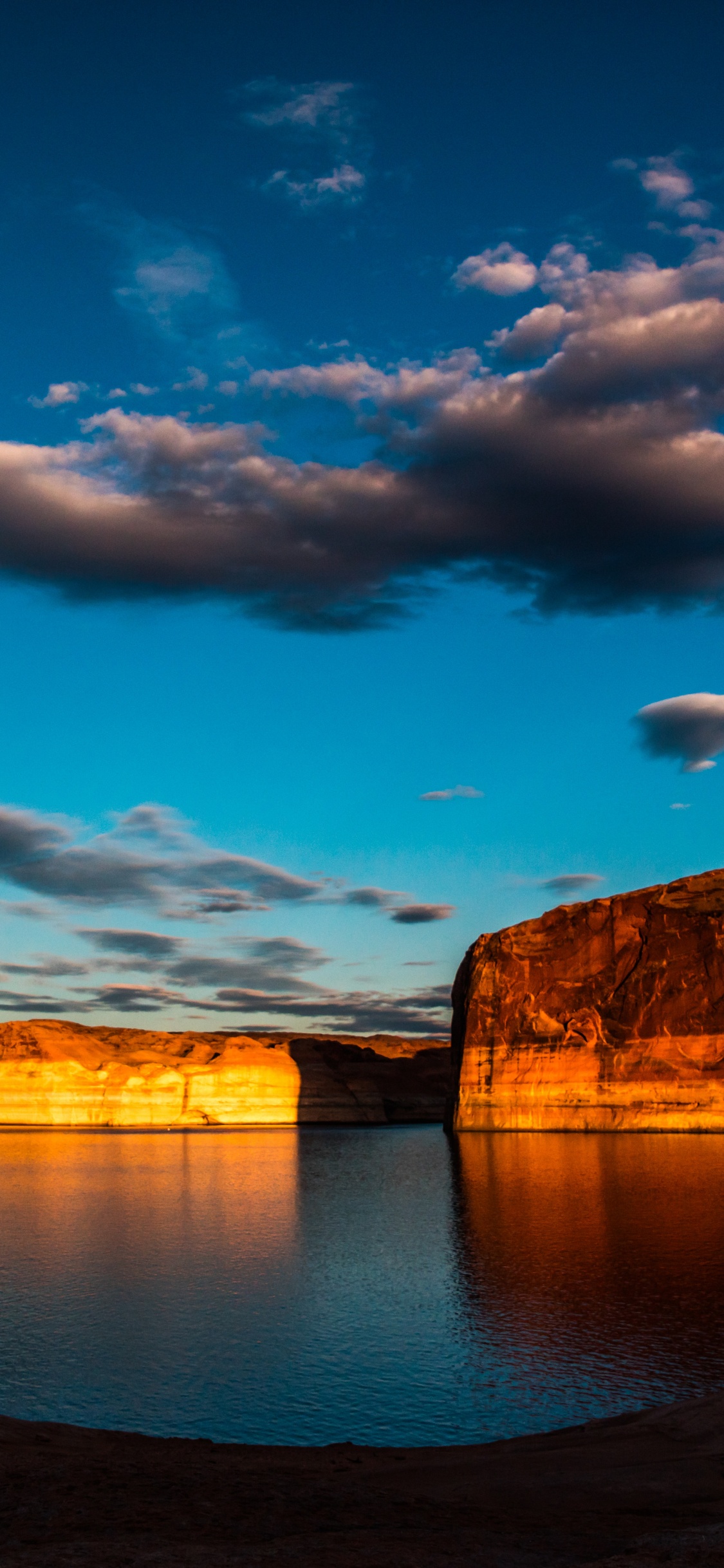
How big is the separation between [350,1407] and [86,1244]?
20.9m

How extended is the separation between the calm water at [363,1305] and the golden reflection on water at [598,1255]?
100 mm

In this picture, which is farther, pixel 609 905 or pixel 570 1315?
pixel 609 905

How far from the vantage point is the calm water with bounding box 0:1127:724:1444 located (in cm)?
1681

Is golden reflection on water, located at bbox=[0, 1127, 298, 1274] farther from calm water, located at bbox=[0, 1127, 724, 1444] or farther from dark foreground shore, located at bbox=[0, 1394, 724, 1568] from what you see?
dark foreground shore, located at bbox=[0, 1394, 724, 1568]

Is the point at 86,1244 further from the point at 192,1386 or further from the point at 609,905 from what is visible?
the point at 609,905

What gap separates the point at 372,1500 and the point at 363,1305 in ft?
44.5

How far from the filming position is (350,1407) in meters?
16.8

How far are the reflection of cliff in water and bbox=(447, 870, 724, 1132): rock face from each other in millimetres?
39919

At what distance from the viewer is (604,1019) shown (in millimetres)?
100500

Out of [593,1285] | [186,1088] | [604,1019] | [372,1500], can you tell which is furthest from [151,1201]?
[186,1088]

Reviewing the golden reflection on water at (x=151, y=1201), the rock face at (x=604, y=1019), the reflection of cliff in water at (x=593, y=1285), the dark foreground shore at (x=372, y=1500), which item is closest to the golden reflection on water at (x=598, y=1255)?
the reflection of cliff in water at (x=593, y=1285)

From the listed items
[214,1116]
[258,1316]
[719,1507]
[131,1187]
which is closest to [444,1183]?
[131,1187]

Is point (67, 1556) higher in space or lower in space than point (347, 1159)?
higher

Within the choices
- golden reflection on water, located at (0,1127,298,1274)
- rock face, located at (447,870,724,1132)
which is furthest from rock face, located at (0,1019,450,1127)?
golden reflection on water, located at (0,1127,298,1274)
